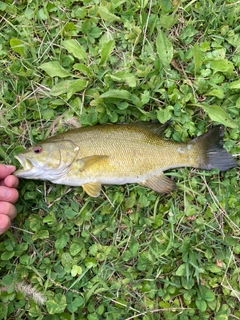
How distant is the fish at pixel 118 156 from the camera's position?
3.31m

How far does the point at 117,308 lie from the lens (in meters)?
3.46

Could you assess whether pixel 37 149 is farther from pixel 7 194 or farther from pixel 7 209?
pixel 7 209

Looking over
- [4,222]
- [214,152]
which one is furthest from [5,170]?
[214,152]

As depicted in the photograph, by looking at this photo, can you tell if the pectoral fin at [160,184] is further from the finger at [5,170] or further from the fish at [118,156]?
the finger at [5,170]

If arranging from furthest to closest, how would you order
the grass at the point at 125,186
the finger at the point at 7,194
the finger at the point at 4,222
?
1. the grass at the point at 125,186
2. the finger at the point at 7,194
3. the finger at the point at 4,222

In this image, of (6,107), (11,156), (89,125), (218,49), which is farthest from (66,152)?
(218,49)

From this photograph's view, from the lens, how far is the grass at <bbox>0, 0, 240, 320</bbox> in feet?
11.4

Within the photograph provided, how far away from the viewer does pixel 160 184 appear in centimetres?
353

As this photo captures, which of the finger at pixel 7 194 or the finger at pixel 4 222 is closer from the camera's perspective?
the finger at pixel 4 222

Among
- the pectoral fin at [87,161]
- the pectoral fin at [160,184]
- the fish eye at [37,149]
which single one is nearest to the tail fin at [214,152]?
the pectoral fin at [160,184]

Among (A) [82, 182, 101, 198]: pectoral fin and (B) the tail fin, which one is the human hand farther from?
(B) the tail fin

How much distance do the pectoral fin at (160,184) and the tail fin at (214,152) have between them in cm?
37

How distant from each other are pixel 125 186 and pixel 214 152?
977 millimetres

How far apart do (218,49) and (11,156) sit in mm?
2469
